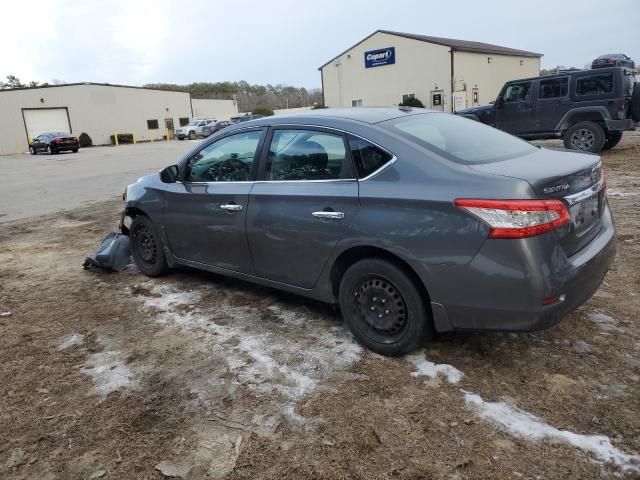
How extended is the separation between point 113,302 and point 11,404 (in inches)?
66.4

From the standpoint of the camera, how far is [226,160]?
4379mm

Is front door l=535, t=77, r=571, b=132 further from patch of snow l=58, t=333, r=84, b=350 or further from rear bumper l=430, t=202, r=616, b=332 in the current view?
patch of snow l=58, t=333, r=84, b=350

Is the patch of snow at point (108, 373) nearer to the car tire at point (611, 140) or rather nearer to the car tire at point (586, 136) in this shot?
the car tire at point (586, 136)

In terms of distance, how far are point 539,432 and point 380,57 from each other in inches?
1629

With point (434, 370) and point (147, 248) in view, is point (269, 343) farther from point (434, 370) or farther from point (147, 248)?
point (147, 248)

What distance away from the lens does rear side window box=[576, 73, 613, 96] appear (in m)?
11.6

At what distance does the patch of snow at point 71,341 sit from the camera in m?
3.89

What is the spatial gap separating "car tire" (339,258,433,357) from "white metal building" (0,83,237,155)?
4352 centimetres

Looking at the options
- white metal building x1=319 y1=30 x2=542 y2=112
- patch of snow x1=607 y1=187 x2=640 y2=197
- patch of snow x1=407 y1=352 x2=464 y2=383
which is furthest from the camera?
white metal building x1=319 y1=30 x2=542 y2=112

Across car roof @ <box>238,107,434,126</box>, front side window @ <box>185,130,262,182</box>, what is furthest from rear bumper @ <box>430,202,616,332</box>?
front side window @ <box>185,130,262,182</box>

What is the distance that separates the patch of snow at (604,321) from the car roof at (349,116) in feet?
6.68

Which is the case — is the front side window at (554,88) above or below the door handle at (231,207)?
above

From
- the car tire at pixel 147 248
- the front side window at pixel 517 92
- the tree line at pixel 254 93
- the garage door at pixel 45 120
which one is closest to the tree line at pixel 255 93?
the tree line at pixel 254 93

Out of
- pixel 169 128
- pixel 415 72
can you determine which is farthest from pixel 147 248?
pixel 169 128
